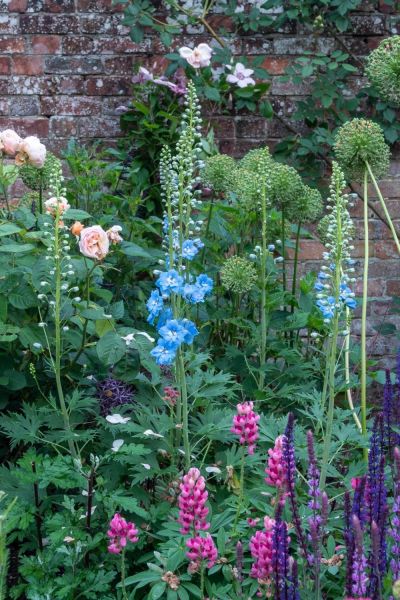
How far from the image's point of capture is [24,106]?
13.1ft

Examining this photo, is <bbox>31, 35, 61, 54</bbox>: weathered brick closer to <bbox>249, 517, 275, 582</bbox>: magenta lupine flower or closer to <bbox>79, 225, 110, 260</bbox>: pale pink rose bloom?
<bbox>79, 225, 110, 260</bbox>: pale pink rose bloom

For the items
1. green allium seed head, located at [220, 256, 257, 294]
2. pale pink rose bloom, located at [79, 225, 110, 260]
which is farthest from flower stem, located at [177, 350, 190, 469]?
green allium seed head, located at [220, 256, 257, 294]

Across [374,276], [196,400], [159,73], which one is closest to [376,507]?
[196,400]

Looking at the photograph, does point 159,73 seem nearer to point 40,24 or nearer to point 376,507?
point 40,24

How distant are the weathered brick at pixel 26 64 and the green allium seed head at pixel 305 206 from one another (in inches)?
65.6

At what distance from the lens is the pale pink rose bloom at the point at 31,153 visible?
255 centimetres

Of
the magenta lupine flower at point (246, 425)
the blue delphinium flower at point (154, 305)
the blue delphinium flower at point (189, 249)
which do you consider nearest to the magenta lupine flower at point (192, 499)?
the magenta lupine flower at point (246, 425)

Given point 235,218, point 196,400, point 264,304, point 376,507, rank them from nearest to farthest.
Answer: point 376,507 < point 196,400 < point 264,304 < point 235,218

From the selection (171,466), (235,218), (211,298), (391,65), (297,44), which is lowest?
(171,466)

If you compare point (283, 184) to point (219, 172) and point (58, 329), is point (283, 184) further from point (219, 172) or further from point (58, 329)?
point (58, 329)

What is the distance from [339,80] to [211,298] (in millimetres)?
1416

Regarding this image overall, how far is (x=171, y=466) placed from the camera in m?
2.04

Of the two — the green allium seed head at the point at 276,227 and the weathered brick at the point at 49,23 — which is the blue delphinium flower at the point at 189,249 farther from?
the weathered brick at the point at 49,23

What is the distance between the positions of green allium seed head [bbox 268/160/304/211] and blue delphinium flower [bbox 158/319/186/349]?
78cm
